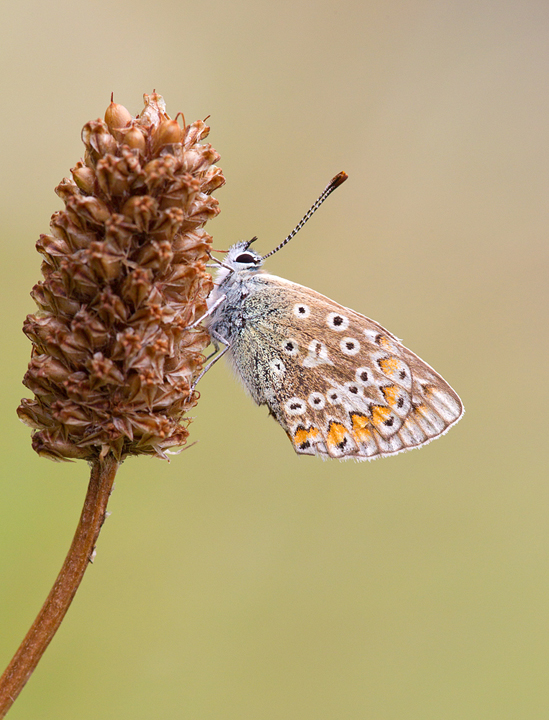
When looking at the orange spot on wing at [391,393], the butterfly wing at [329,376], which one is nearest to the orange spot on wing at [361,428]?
the butterfly wing at [329,376]

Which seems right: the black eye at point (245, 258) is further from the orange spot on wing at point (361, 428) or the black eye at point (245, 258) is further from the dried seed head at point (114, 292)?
the dried seed head at point (114, 292)

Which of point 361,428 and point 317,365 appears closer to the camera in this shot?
point 317,365

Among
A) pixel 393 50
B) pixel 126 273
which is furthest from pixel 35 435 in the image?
pixel 393 50

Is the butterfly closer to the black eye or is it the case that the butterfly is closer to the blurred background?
the black eye

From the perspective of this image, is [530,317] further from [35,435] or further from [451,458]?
[35,435]

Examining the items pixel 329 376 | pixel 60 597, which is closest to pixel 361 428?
pixel 329 376

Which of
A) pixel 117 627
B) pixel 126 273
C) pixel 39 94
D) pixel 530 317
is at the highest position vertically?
pixel 530 317

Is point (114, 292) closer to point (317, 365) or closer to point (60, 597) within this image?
point (60, 597)
